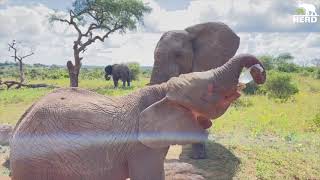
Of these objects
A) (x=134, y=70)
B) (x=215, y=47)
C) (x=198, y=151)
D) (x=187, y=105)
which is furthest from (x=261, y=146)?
(x=134, y=70)

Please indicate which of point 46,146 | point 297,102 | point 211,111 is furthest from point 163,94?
point 297,102

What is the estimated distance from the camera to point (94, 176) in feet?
15.1

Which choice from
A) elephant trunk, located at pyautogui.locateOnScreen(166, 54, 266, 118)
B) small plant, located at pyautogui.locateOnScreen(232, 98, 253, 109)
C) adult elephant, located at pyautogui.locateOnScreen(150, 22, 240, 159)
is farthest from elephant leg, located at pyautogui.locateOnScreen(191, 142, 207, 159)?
small plant, located at pyautogui.locateOnScreen(232, 98, 253, 109)

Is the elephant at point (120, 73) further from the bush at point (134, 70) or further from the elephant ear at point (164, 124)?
the elephant ear at point (164, 124)

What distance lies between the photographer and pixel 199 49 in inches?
334

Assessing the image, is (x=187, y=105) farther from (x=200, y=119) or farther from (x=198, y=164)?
(x=198, y=164)

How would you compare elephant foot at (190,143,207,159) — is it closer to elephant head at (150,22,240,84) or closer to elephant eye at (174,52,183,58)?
elephant head at (150,22,240,84)

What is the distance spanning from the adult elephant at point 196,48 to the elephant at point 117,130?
3.36 metres

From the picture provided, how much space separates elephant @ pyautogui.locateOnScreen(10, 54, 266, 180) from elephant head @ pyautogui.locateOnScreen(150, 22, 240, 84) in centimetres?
343

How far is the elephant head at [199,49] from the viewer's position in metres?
8.15

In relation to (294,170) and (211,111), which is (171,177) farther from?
(294,170)

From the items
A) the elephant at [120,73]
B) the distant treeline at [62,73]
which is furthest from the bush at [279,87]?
the distant treeline at [62,73]

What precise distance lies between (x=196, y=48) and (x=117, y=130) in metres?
4.23

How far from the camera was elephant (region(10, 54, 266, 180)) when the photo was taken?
4406mm
